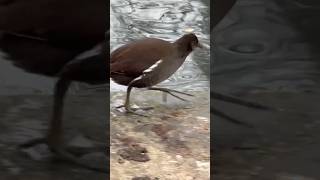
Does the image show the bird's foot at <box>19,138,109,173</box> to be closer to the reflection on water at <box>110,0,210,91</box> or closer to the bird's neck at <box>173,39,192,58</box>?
the reflection on water at <box>110,0,210,91</box>

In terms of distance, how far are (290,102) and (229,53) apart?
17 centimetres

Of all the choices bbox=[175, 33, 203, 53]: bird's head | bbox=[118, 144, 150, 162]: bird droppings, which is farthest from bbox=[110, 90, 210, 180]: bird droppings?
bbox=[175, 33, 203, 53]: bird's head

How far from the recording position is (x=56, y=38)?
165 centimetres

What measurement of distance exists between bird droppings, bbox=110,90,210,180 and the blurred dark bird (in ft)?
0.39

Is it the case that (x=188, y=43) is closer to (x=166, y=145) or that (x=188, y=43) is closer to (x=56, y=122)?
(x=166, y=145)

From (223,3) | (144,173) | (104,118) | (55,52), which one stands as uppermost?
(223,3)

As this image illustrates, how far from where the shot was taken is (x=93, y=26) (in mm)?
1656

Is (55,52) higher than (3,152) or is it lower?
higher

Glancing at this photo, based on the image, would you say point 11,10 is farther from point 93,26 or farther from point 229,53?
point 229,53

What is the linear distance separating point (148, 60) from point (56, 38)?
21 centimetres

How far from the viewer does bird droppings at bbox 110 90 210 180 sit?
1688 millimetres

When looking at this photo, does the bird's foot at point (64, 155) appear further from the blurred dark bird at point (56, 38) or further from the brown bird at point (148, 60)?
the brown bird at point (148, 60)

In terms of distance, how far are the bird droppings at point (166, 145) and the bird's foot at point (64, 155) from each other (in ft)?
0.12

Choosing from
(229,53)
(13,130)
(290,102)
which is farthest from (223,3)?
(13,130)
